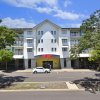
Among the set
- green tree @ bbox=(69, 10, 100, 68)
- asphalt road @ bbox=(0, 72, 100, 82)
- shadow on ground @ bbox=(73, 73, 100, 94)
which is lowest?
asphalt road @ bbox=(0, 72, 100, 82)

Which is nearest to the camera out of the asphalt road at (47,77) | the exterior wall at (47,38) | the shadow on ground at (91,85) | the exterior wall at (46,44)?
the shadow on ground at (91,85)

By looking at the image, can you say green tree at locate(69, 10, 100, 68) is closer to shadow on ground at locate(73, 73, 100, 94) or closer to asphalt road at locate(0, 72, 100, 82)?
shadow on ground at locate(73, 73, 100, 94)

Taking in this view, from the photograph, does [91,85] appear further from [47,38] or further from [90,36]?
[47,38]

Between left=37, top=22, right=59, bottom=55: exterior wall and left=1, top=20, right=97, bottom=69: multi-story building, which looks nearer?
left=1, top=20, right=97, bottom=69: multi-story building

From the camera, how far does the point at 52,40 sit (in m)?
30.8

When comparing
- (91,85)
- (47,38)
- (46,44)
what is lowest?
(91,85)

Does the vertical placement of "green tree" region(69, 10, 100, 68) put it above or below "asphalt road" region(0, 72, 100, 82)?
above

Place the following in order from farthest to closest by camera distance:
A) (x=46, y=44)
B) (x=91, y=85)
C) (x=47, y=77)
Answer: (x=46, y=44), (x=47, y=77), (x=91, y=85)

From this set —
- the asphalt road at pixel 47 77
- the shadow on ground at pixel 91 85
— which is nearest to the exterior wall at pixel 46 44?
the asphalt road at pixel 47 77

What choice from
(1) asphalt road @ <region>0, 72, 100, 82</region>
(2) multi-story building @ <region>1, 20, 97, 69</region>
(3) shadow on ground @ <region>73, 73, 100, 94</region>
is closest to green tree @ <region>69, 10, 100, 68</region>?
(3) shadow on ground @ <region>73, 73, 100, 94</region>

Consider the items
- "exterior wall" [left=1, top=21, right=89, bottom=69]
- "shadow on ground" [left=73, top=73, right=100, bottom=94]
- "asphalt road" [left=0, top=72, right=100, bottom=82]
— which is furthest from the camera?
"exterior wall" [left=1, top=21, right=89, bottom=69]

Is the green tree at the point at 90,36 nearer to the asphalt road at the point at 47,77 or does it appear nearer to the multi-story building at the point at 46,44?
the asphalt road at the point at 47,77

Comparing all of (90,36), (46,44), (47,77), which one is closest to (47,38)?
(46,44)

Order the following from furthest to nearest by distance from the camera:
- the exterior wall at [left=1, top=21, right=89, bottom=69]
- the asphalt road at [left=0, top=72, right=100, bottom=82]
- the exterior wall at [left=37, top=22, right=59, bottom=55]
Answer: the exterior wall at [left=37, top=22, right=59, bottom=55] < the exterior wall at [left=1, top=21, right=89, bottom=69] < the asphalt road at [left=0, top=72, right=100, bottom=82]
